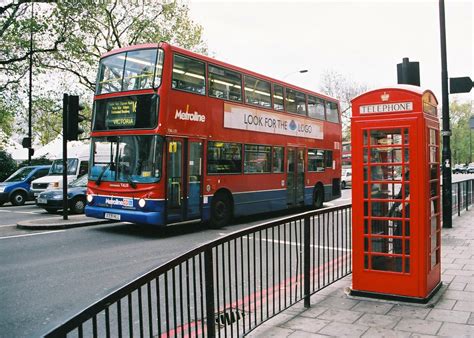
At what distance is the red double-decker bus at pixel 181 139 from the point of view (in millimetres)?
10055

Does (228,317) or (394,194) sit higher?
(394,194)

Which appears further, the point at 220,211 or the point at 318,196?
the point at 318,196

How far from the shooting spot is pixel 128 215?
33.6 ft

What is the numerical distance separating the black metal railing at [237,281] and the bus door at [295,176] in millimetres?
8284

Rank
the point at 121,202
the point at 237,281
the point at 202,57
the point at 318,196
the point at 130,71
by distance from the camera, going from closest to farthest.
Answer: the point at 237,281
the point at 121,202
the point at 130,71
the point at 202,57
the point at 318,196

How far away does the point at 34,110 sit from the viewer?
93.0ft

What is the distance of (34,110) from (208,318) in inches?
1124

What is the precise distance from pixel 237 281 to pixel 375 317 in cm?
142

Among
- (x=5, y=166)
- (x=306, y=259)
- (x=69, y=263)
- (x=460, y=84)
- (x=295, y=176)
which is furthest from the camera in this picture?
(x=5, y=166)

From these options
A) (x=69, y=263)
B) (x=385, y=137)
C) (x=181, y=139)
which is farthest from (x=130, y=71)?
(x=385, y=137)

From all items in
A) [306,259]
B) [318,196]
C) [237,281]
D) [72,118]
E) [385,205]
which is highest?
[72,118]

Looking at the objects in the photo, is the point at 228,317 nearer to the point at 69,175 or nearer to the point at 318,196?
the point at 318,196

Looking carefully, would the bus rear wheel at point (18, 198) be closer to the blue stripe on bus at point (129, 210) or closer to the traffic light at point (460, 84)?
the blue stripe on bus at point (129, 210)

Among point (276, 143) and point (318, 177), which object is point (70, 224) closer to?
point (276, 143)
